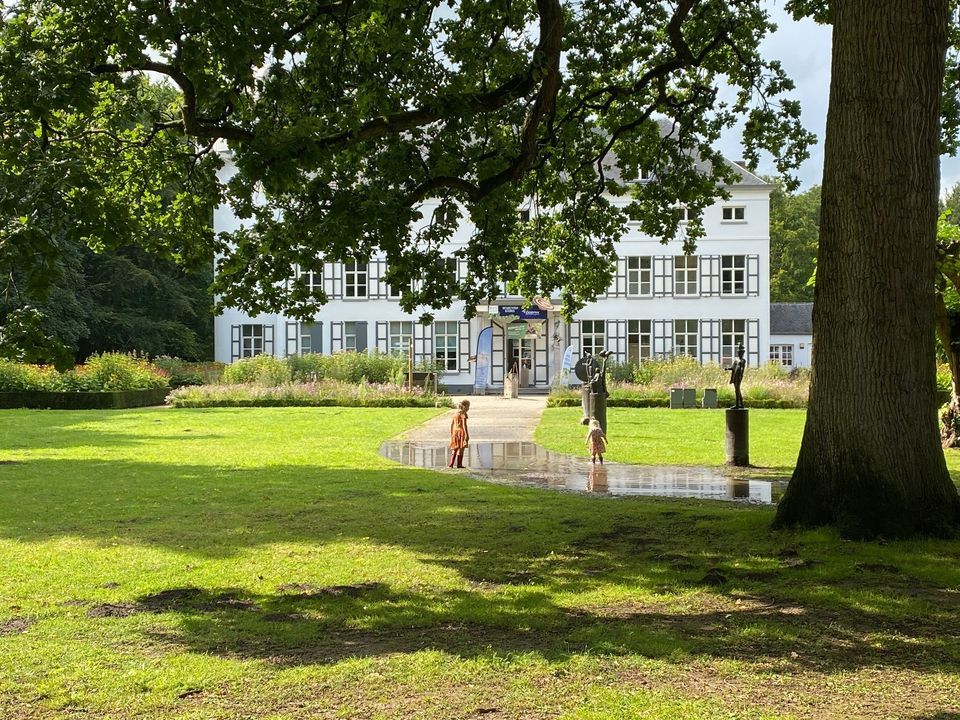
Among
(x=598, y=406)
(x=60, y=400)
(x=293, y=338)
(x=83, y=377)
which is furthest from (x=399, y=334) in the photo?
(x=598, y=406)

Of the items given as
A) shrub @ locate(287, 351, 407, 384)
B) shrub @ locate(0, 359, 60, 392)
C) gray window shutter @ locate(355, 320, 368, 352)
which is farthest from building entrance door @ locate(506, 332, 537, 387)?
shrub @ locate(0, 359, 60, 392)

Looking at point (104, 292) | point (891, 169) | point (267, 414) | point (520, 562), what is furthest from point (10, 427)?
point (104, 292)

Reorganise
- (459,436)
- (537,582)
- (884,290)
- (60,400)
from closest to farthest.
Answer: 1. (537,582)
2. (884,290)
3. (459,436)
4. (60,400)

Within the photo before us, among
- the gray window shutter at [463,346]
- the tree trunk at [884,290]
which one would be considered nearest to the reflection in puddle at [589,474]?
the tree trunk at [884,290]

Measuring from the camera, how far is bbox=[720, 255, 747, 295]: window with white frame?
39969 millimetres

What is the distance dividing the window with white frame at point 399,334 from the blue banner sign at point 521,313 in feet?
14.5

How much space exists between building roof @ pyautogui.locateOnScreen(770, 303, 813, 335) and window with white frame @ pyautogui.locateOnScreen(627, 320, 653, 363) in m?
16.1

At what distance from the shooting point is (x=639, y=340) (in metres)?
40.5

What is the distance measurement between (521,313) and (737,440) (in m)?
25.9

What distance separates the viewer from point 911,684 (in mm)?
4074

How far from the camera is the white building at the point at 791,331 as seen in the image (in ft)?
175

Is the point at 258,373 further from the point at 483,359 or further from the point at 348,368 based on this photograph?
the point at 483,359

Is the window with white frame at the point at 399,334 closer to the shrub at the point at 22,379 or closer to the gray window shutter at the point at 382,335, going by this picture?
the gray window shutter at the point at 382,335

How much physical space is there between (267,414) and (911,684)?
2105 centimetres
